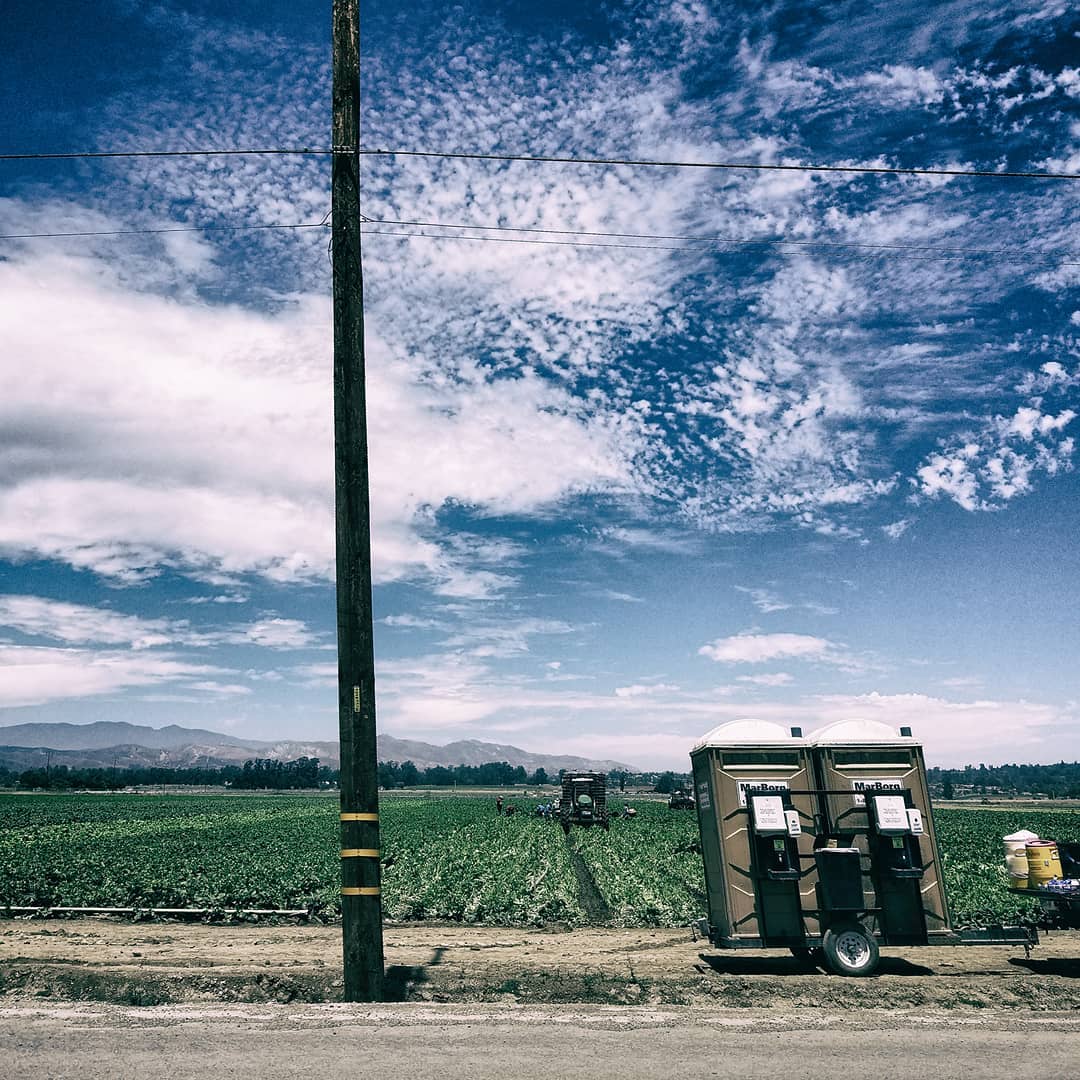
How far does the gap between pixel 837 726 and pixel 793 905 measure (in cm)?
236

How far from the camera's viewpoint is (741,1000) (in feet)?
29.9

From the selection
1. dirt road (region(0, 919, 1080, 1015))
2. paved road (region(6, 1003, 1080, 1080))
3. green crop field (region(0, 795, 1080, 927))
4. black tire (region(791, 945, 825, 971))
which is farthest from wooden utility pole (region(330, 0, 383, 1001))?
green crop field (region(0, 795, 1080, 927))

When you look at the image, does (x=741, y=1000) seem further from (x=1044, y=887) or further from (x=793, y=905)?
(x=1044, y=887)

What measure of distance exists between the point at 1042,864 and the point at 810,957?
139 inches

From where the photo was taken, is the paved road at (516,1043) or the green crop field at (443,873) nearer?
the paved road at (516,1043)

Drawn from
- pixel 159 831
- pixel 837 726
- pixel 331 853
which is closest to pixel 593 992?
pixel 837 726

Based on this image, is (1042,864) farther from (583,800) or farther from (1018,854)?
(583,800)

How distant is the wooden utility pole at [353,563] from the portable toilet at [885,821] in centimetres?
583

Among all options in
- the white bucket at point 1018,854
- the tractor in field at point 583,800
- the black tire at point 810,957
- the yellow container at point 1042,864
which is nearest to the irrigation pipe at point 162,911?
the black tire at point 810,957

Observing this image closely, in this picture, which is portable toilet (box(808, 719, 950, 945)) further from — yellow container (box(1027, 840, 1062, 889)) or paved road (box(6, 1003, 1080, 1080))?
paved road (box(6, 1003, 1080, 1080))

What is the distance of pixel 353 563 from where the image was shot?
29.6 ft

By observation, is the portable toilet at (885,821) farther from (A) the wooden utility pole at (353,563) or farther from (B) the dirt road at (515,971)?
(A) the wooden utility pole at (353,563)

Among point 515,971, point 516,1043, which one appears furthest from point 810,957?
point 516,1043

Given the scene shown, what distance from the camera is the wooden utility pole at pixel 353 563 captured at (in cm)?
845
